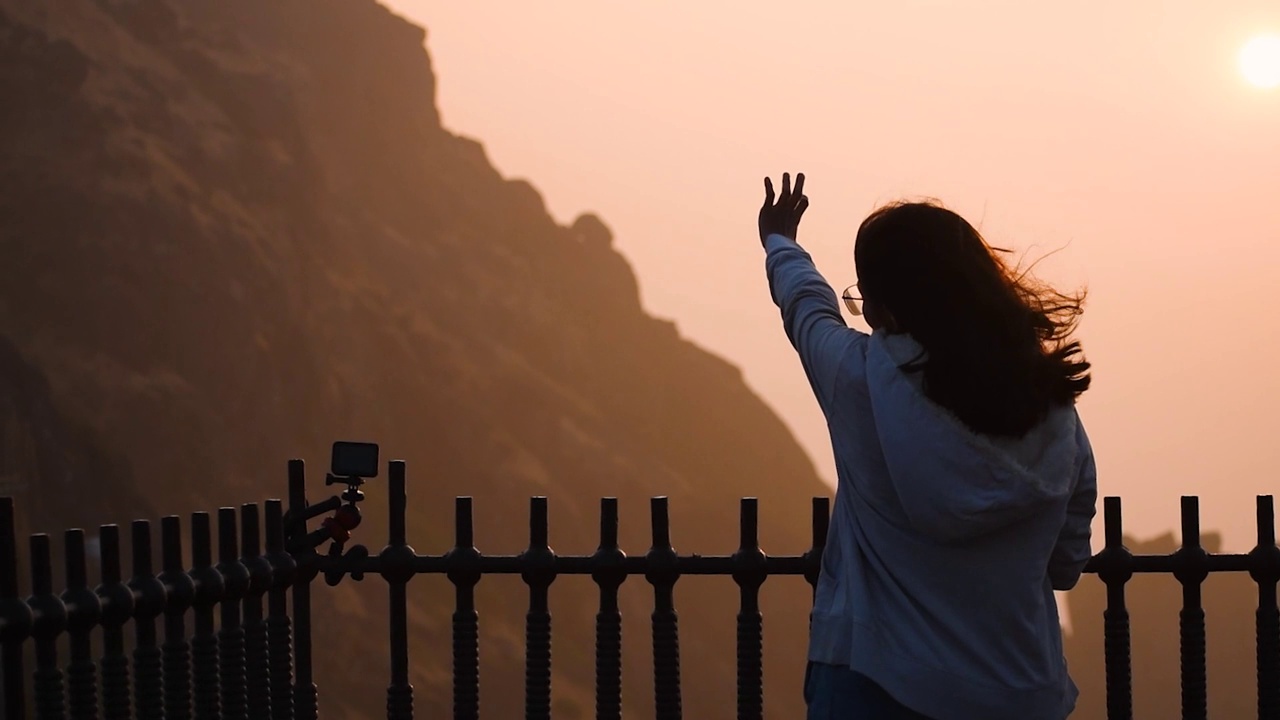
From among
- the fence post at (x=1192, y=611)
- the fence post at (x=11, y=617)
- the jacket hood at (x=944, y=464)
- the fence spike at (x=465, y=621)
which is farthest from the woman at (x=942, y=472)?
the fence post at (x=1192, y=611)

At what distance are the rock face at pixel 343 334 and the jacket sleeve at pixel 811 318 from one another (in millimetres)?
70908

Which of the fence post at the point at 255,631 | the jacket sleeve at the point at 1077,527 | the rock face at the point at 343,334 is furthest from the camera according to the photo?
the rock face at the point at 343,334

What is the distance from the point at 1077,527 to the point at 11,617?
9.23 ft

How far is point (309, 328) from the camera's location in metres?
95.8

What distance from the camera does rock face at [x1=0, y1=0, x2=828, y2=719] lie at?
7956 centimetres

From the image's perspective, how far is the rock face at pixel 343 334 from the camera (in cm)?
7956

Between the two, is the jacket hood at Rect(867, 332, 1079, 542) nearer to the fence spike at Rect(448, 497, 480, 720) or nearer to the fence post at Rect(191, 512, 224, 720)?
the fence post at Rect(191, 512, 224, 720)

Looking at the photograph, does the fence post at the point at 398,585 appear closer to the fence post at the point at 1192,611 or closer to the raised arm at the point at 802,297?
the raised arm at the point at 802,297

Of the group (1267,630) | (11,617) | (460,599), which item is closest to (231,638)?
(460,599)

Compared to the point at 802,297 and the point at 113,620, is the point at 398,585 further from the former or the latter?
the point at 802,297

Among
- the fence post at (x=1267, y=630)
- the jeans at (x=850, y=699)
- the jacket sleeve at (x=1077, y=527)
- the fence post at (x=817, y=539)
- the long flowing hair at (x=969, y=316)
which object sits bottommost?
the fence post at (x=1267, y=630)

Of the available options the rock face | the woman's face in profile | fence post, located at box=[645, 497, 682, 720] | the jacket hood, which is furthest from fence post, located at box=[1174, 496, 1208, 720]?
the rock face

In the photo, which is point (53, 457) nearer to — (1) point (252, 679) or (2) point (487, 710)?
(2) point (487, 710)

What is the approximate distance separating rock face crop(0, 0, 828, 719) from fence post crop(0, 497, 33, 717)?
69639 millimetres
